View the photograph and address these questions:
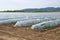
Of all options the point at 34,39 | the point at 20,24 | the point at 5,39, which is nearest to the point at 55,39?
the point at 34,39

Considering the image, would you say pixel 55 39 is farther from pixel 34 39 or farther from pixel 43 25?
pixel 43 25

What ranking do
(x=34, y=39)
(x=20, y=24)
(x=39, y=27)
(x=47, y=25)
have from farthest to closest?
(x=20, y=24) < (x=47, y=25) < (x=39, y=27) < (x=34, y=39)

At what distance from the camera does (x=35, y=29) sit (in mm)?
10250

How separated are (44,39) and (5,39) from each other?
1.75 meters

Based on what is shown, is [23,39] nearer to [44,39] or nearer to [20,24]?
[44,39]

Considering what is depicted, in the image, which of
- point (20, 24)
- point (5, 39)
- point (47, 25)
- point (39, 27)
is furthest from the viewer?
point (20, 24)

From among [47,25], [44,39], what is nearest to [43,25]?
[47,25]

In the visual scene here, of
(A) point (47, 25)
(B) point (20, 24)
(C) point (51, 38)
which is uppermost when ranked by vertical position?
(C) point (51, 38)

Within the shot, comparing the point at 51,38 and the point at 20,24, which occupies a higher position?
the point at 51,38

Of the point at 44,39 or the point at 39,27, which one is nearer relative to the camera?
the point at 44,39

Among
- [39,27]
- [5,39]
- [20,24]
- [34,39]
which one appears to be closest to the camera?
[5,39]

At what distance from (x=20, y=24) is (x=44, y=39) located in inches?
252

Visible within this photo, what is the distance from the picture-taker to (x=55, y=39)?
6.87m

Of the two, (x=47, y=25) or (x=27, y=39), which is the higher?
(x=27, y=39)
